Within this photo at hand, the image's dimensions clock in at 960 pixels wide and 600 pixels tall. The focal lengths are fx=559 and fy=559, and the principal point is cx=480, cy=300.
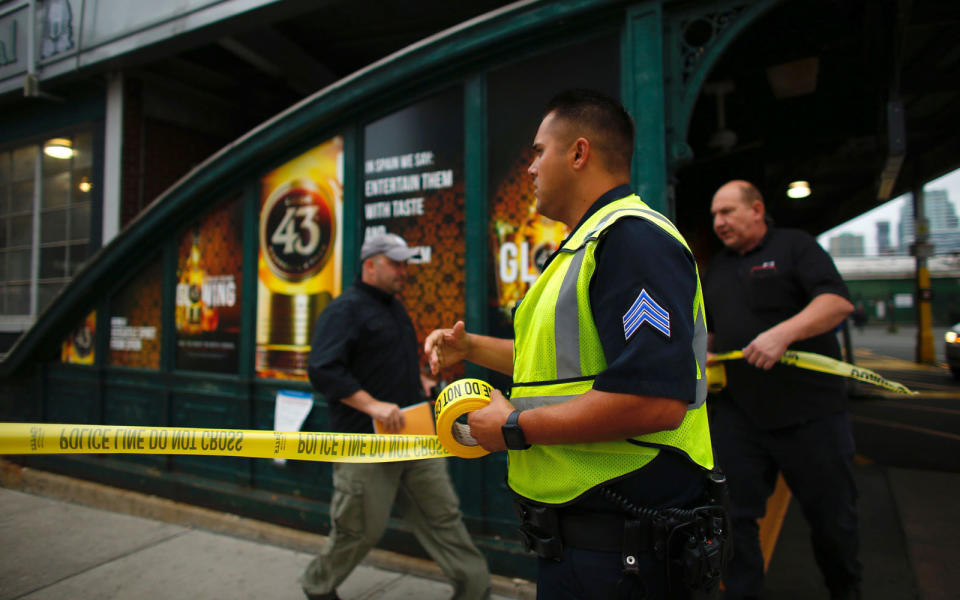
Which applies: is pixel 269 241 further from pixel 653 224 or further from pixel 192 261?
pixel 653 224

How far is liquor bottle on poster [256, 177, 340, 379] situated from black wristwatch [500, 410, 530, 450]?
3157 mm

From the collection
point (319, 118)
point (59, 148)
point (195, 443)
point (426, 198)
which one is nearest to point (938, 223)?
point (426, 198)

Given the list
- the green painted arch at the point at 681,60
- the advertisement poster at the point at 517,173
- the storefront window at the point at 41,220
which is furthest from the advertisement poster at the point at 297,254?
the storefront window at the point at 41,220

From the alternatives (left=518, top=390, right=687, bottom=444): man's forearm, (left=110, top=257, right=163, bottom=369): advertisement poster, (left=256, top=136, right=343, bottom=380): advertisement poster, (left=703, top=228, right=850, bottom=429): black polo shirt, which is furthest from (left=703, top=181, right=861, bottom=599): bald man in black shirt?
(left=110, top=257, right=163, bottom=369): advertisement poster

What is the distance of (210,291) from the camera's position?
4922 millimetres

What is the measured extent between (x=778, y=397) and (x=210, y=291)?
4449mm

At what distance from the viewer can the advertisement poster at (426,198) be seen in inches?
152

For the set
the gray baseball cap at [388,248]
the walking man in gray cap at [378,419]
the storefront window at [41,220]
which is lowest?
the walking man in gray cap at [378,419]

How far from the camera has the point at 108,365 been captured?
5.45 metres

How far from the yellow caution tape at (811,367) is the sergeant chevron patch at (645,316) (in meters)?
1.78

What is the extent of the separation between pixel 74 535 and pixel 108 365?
68.7 inches

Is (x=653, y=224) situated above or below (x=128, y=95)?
below

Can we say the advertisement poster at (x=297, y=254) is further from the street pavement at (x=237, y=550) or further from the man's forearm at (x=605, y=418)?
the man's forearm at (x=605, y=418)

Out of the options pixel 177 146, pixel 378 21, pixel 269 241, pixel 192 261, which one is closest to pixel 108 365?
pixel 192 261
